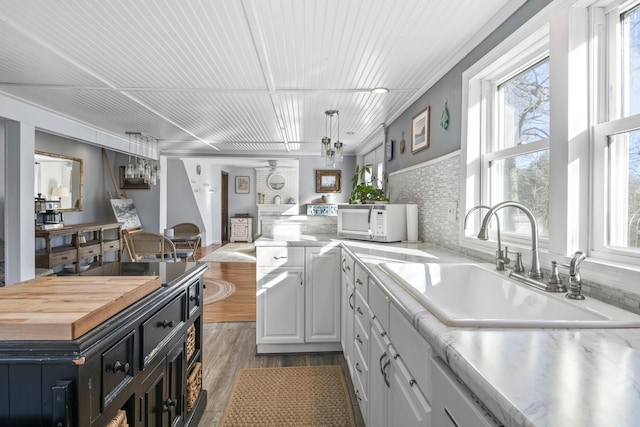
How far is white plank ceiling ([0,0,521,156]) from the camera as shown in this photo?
1.70 meters

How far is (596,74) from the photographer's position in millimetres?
1226

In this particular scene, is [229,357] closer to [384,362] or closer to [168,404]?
[168,404]

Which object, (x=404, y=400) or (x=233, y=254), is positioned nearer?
(x=404, y=400)

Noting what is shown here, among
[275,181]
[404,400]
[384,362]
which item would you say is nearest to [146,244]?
[384,362]

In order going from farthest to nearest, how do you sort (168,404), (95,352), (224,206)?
(224,206), (168,404), (95,352)

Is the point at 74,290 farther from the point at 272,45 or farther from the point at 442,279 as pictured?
the point at 272,45

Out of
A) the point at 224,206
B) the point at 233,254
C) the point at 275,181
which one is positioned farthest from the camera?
the point at 224,206

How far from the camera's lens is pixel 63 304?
975mm

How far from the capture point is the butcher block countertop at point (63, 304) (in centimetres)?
Answer: 83

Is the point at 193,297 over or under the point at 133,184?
under

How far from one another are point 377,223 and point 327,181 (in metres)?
4.26

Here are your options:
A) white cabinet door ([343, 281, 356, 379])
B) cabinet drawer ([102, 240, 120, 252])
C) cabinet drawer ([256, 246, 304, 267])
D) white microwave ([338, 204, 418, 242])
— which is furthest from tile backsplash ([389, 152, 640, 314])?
cabinet drawer ([102, 240, 120, 252])

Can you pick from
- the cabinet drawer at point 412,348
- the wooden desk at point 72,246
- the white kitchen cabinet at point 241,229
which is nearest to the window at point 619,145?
the cabinet drawer at point 412,348

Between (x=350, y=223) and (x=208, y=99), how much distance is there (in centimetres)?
171
